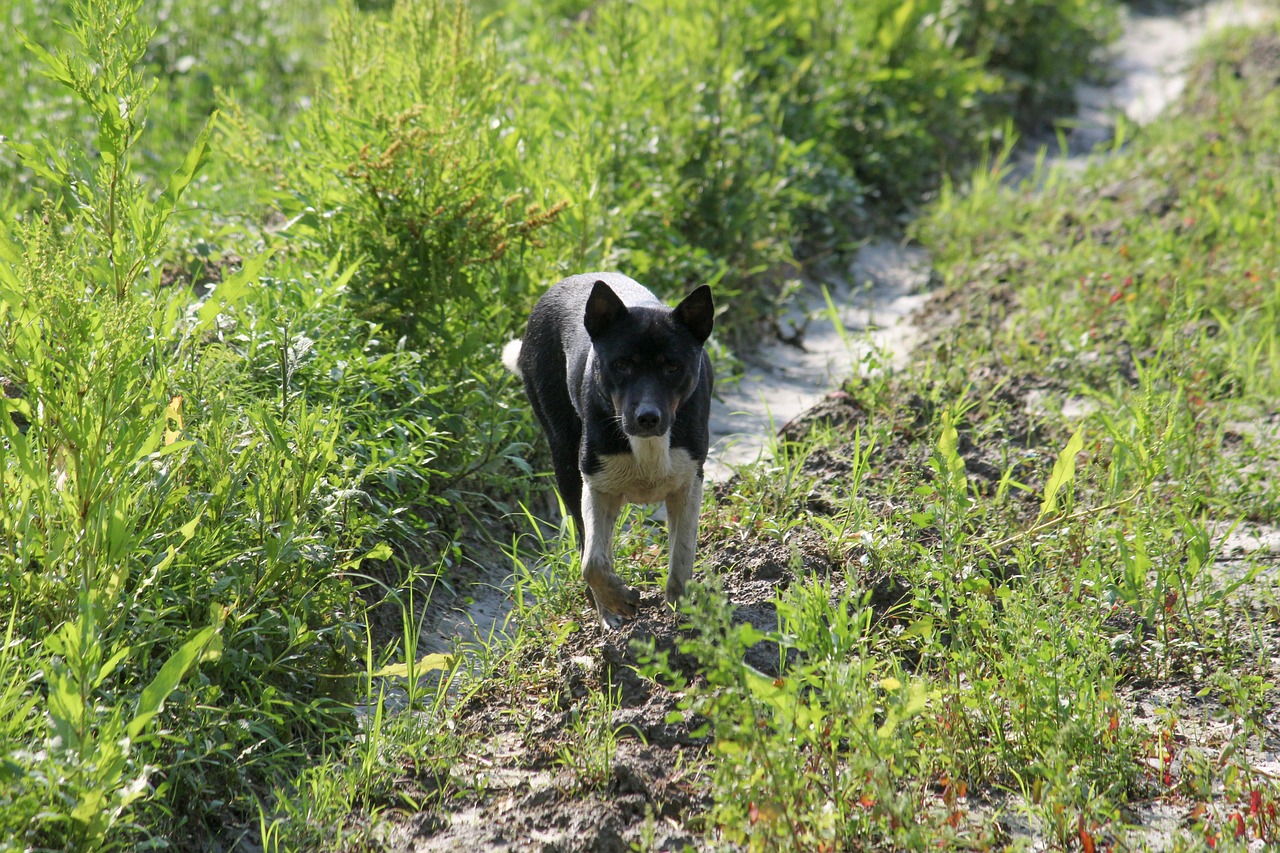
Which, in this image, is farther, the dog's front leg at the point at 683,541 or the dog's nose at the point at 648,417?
the dog's front leg at the point at 683,541

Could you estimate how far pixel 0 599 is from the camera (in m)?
3.42


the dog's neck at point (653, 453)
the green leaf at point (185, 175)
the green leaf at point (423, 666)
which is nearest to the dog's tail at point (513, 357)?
the dog's neck at point (653, 453)

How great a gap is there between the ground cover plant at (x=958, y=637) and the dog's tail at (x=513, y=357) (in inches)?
32.1

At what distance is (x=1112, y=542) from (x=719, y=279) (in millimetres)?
2836

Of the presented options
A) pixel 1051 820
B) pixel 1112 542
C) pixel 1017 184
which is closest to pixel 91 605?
pixel 1051 820

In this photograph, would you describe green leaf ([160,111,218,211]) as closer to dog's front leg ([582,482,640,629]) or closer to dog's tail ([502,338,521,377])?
dog's front leg ([582,482,640,629])

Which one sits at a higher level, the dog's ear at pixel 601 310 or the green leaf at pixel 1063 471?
the dog's ear at pixel 601 310

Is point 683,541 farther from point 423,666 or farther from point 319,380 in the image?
point 319,380

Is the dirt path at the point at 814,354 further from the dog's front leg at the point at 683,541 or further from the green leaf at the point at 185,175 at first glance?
the green leaf at the point at 185,175

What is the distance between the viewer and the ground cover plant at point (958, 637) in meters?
3.21

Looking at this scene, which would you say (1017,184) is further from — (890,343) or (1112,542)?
(1112,542)

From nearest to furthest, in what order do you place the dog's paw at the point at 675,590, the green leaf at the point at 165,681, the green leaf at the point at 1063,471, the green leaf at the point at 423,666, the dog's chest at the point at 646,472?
1. the green leaf at the point at 165,681
2. the green leaf at the point at 423,666
3. the dog's chest at the point at 646,472
4. the dog's paw at the point at 675,590
5. the green leaf at the point at 1063,471

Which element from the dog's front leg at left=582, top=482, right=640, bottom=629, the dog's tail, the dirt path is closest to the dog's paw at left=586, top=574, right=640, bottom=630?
the dog's front leg at left=582, top=482, right=640, bottom=629

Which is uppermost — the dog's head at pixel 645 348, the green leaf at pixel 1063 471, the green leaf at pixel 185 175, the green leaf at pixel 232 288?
the green leaf at pixel 185 175
